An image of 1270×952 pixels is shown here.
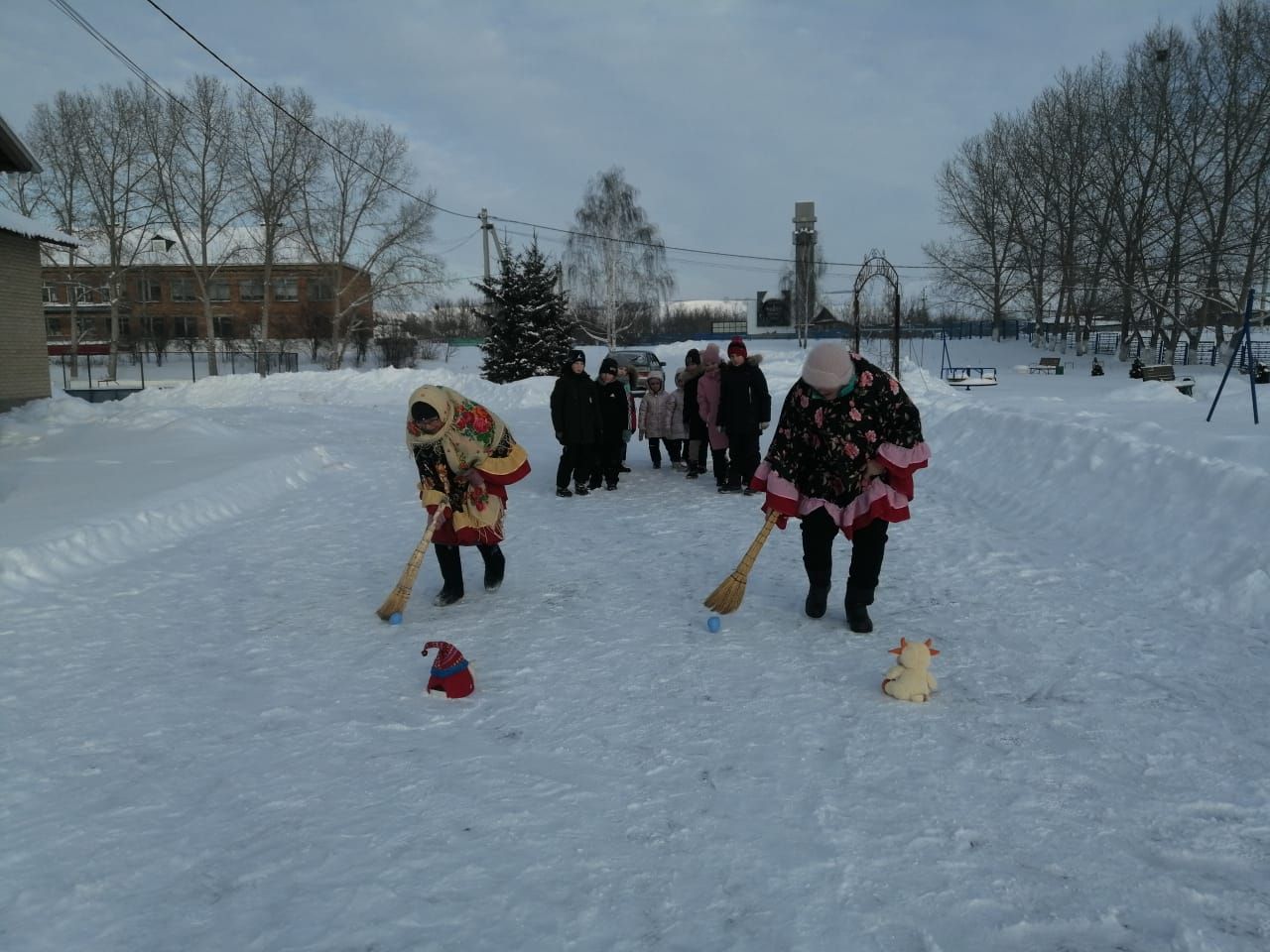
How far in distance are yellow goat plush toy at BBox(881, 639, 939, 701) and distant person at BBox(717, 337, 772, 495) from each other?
16.8 ft

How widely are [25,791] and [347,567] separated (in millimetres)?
3430

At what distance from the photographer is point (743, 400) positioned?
8828mm

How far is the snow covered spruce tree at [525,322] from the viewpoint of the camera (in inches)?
1133

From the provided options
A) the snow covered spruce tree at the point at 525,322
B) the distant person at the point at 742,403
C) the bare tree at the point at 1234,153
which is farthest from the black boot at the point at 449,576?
the bare tree at the point at 1234,153

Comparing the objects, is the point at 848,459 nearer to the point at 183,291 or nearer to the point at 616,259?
the point at 616,259

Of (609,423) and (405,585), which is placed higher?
(609,423)

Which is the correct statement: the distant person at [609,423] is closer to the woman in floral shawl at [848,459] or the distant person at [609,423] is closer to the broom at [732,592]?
the broom at [732,592]

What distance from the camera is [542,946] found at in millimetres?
2324

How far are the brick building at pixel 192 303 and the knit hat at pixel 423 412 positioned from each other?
→ 36.6 metres

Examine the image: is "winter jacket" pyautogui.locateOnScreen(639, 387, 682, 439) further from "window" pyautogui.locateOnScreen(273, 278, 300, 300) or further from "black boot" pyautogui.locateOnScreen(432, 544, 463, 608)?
"window" pyautogui.locateOnScreen(273, 278, 300, 300)

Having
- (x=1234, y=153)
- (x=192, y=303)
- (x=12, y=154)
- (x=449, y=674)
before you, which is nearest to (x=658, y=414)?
(x=449, y=674)

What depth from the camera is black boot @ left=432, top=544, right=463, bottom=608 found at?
5441 mm

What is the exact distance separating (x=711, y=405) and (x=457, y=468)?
15.7 feet

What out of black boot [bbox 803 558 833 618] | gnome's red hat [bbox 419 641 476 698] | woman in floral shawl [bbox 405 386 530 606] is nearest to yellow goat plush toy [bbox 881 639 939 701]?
black boot [bbox 803 558 833 618]
